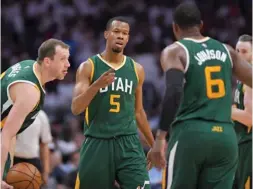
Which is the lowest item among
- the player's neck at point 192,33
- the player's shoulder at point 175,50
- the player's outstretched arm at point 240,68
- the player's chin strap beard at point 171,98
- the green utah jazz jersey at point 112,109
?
the green utah jazz jersey at point 112,109

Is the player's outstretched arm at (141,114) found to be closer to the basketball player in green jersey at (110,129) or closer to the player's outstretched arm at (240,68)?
the basketball player in green jersey at (110,129)

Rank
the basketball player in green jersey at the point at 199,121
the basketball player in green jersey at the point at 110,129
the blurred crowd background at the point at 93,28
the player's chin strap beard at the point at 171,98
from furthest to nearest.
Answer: the blurred crowd background at the point at 93,28 < the basketball player in green jersey at the point at 110,129 < the basketball player in green jersey at the point at 199,121 < the player's chin strap beard at the point at 171,98

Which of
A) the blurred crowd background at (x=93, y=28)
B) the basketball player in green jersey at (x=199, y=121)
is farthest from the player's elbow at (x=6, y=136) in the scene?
the blurred crowd background at (x=93, y=28)

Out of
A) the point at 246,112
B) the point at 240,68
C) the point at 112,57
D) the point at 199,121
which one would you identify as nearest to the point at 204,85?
the point at 199,121

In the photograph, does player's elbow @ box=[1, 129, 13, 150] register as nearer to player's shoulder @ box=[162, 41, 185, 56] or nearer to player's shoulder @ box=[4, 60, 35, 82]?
player's shoulder @ box=[4, 60, 35, 82]

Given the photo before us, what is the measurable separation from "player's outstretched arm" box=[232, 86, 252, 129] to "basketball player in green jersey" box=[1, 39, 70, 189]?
210 centimetres

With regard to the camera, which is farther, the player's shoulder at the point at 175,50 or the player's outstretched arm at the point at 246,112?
the player's outstretched arm at the point at 246,112

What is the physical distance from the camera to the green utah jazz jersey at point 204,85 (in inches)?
253

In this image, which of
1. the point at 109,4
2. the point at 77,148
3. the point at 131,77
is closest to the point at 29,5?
the point at 109,4

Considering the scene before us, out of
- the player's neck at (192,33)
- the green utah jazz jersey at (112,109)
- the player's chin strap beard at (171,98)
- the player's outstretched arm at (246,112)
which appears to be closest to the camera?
the player's chin strap beard at (171,98)

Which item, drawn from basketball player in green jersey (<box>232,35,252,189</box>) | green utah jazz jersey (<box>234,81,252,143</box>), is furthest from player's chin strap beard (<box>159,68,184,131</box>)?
green utah jazz jersey (<box>234,81,252,143</box>)

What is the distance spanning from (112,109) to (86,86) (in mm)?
364

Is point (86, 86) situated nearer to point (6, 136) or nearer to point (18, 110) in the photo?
point (18, 110)

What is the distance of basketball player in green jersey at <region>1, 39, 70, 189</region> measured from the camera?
6590 millimetres
